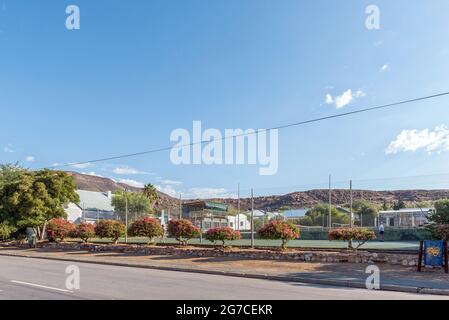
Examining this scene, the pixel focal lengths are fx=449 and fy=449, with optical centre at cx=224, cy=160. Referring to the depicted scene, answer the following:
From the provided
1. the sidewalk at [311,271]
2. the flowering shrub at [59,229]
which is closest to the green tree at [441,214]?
the sidewalk at [311,271]

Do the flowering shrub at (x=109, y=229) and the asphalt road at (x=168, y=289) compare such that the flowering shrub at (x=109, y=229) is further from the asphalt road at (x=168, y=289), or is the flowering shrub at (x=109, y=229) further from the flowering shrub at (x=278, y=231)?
the asphalt road at (x=168, y=289)

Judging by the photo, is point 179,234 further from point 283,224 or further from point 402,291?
point 402,291

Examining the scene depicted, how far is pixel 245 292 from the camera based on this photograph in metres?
12.0

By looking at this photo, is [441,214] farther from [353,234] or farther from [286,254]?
[286,254]

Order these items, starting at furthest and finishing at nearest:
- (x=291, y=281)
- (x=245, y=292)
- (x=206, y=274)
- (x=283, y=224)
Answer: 1. (x=283, y=224)
2. (x=206, y=274)
3. (x=291, y=281)
4. (x=245, y=292)

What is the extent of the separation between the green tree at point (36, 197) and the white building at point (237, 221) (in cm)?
1644

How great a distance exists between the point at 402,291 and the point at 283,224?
1010cm

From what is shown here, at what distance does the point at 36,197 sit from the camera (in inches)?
1453

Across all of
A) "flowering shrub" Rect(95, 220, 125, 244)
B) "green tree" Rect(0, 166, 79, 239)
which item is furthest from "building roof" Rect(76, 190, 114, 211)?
"flowering shrub" Rect(95, 220, 125, 244)

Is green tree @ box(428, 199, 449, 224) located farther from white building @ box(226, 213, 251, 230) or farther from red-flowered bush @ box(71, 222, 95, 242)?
red-flowered bush @ box(71, 222, 95, 242)

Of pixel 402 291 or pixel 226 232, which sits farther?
pixel 226 232

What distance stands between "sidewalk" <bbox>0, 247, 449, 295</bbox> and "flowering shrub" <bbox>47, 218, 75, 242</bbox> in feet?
38.9
